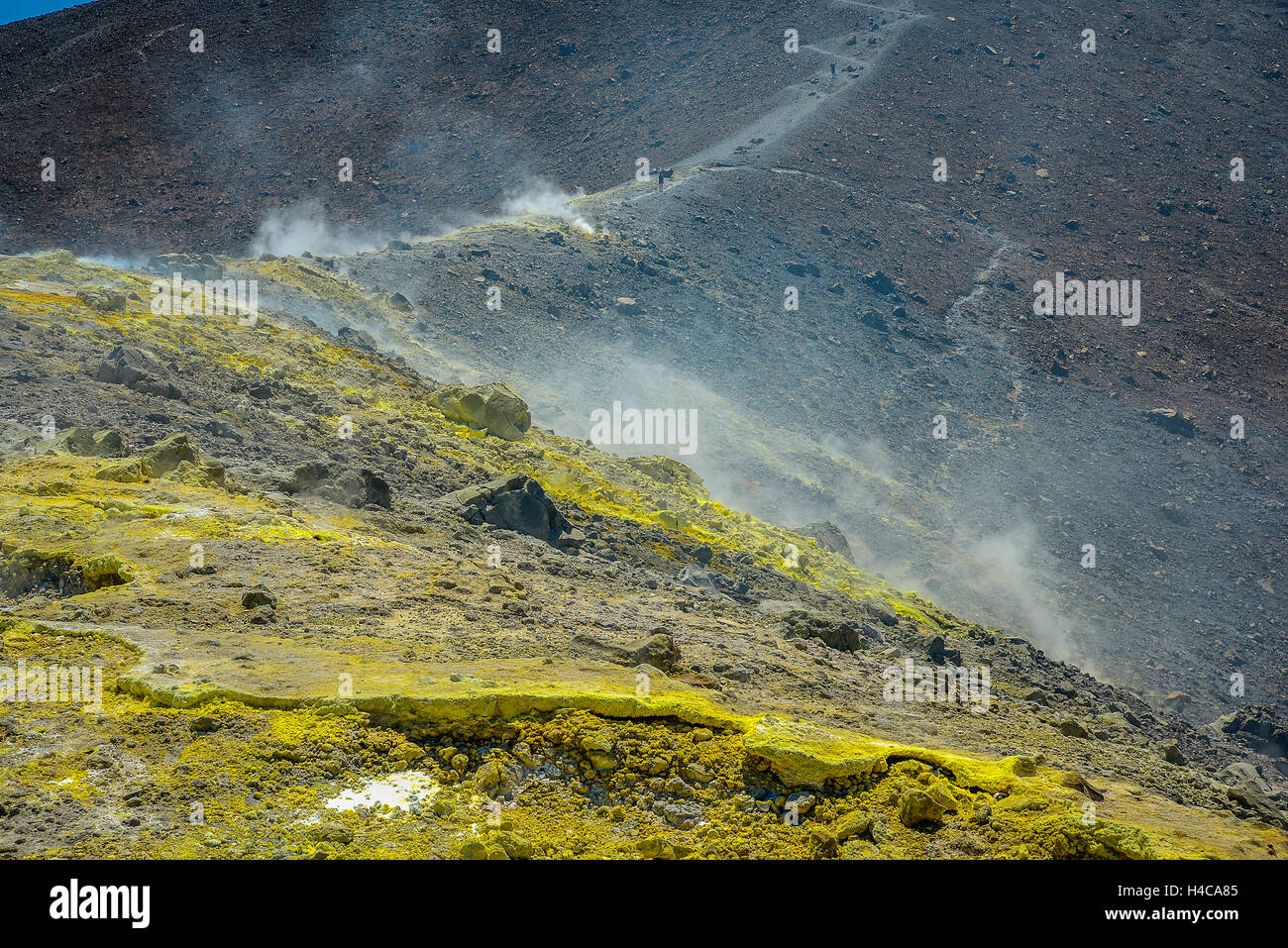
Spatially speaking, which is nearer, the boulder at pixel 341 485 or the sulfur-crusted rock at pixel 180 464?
the sulfur-crusted rock at pixel 180 464

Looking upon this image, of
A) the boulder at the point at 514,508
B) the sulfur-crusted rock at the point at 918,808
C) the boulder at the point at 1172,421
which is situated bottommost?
the sulfur-crusted rock at the point at 918,808

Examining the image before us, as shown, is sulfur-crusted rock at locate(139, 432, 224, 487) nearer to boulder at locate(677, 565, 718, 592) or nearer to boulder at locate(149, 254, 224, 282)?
boulder at locate(677, 565, 718, 592)

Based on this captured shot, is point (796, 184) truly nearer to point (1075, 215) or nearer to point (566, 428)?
point (1075, 215)

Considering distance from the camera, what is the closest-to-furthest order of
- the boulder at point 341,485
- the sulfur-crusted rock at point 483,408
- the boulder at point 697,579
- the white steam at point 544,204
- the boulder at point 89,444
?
the boulder at point 89,444 → the boulder at point 341,485 → the boulder at point 697,579 → the sulfur-crusted rock at point 483,408 → the white steam at point 544,204

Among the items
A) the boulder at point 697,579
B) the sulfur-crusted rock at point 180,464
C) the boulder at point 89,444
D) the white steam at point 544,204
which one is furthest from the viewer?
the white steam at point 544,204

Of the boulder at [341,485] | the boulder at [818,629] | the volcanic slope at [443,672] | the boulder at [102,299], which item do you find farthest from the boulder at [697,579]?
the boulder at [102,299]

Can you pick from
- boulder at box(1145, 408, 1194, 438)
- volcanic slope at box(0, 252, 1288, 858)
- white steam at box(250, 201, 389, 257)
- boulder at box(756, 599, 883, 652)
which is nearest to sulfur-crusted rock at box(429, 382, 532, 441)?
volcanic slope at box(0, 252, 1288, 858)

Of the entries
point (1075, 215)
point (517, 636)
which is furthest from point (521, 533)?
point (1075, 215)

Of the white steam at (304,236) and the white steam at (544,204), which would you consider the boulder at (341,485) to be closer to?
the white steam at (544,204)
